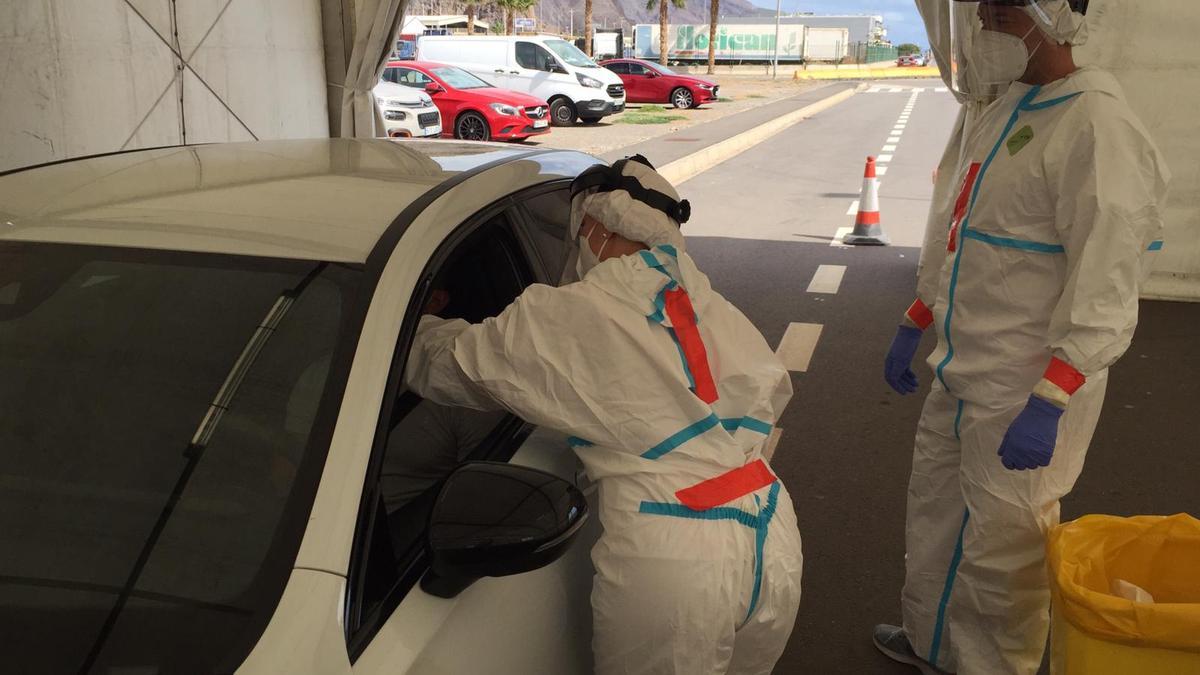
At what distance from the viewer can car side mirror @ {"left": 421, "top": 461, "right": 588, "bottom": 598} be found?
5.41 ft

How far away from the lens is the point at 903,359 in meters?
3.55

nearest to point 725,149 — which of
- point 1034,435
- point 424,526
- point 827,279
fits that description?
point 827,279

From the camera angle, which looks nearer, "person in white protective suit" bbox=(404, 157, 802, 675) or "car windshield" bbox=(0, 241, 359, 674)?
"car windshield" bbox=(0, 241, 359, 674)

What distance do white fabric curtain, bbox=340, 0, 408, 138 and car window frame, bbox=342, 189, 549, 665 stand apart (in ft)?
20.1

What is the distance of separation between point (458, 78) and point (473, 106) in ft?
3.79

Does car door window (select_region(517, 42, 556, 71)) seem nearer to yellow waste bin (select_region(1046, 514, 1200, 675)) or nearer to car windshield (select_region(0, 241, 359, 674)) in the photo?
yellow waste bin (select_region(1046, 514, 1200, 675))

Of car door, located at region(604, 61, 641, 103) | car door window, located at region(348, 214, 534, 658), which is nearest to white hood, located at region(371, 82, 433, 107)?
car door, located at region(604, 61, 641, 103)

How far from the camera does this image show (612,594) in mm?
2096

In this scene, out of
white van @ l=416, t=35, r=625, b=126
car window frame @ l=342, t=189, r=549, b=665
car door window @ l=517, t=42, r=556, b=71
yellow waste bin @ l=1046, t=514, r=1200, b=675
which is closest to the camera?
car window frame @ l=342, t=189, r=549, b=665

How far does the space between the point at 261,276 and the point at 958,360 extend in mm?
1968

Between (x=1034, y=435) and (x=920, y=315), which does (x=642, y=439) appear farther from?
(x=920, y=315)

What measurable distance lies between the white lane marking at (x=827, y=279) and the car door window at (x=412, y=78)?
36.7ft

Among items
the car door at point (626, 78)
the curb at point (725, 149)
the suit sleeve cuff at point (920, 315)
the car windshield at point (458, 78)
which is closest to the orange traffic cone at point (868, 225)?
the curb at point (725, 149)

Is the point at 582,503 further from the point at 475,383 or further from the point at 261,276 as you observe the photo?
the point at 261,276
